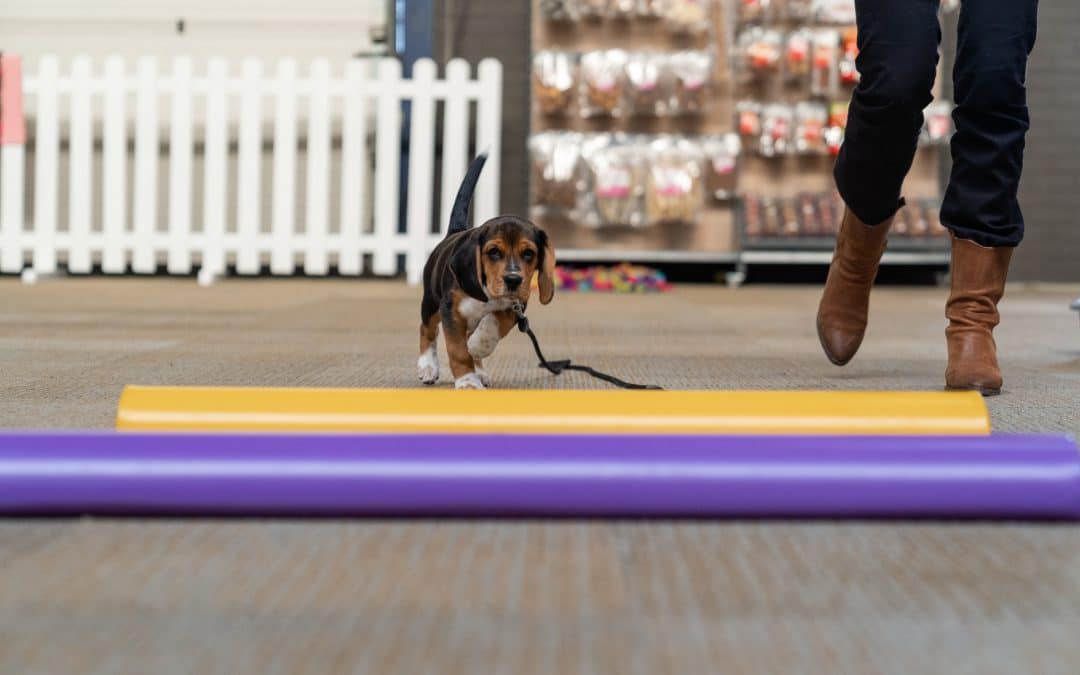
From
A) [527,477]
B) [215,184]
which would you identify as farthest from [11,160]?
[527,477]

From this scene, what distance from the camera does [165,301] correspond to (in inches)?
167

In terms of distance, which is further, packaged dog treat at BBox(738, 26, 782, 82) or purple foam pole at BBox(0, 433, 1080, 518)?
packaged dog treat at BBox(738, 26, 782, 82)

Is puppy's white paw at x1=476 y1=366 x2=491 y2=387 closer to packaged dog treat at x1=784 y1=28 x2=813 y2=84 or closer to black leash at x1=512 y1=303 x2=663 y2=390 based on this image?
black leash at x1=512 y1=303 x2=663 y2=390

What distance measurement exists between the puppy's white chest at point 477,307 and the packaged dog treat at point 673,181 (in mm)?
3827

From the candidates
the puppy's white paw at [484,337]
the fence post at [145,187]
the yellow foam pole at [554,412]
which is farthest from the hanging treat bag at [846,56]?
the yellow foam pole at [554,412]

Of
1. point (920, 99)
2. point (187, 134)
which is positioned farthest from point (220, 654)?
point (187, 134)

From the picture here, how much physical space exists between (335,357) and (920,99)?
1.26 meters

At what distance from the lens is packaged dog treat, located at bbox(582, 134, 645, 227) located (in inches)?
221

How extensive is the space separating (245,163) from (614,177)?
1.80 meters

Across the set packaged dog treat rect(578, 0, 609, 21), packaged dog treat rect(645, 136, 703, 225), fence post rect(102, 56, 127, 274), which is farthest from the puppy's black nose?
fence post rect(102, 56, 127, 274)

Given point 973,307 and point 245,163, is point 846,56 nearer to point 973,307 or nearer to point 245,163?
point 245,163

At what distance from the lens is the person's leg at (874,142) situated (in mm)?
1930

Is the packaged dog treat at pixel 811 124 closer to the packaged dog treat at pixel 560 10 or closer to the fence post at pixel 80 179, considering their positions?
the packaged dog treat at pixel 560 10

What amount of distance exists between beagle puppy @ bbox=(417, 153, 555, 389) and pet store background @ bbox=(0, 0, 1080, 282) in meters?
3.29
